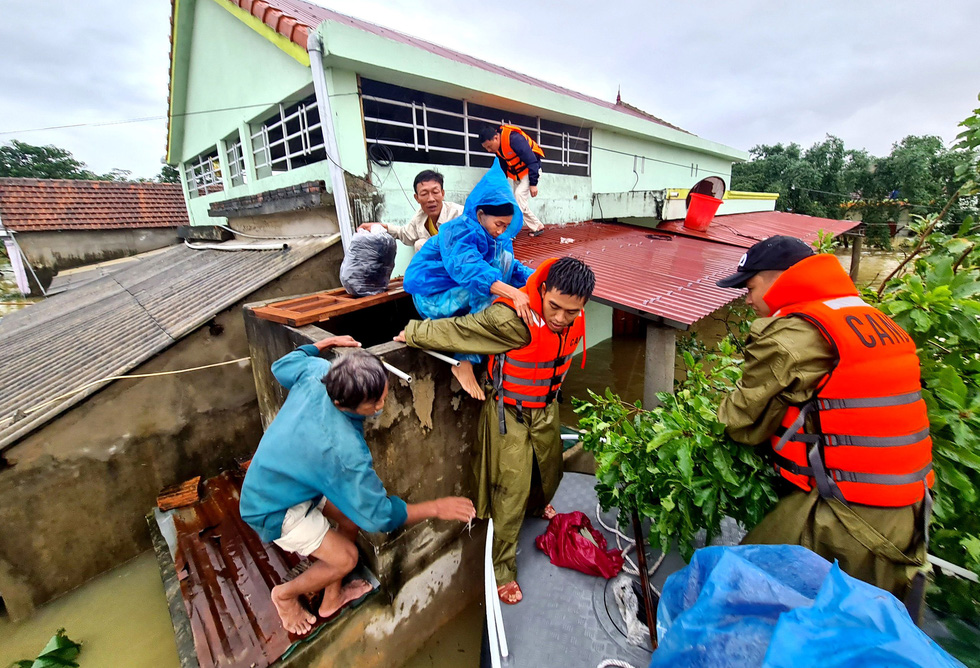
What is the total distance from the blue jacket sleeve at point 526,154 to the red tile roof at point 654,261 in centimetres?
98

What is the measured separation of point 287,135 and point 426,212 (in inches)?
127

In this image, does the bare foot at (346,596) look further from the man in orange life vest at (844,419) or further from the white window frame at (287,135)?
the white window frame at (287,135)

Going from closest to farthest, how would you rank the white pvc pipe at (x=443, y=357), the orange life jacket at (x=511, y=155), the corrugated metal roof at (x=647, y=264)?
1. the white pvc pipe at (x=443, y=357)
2. the corrugated metal roof at (x=647, y=264)
3. the orange life jacket at (x=511, y=155)

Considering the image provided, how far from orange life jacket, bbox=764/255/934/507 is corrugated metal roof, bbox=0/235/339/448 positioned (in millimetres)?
4498

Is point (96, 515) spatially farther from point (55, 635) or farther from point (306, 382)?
point (306, 382)

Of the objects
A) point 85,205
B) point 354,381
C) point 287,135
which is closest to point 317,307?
point 354,381

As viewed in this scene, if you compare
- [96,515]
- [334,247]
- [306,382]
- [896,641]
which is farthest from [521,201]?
[96,515]

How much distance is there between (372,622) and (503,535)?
3.36 feet

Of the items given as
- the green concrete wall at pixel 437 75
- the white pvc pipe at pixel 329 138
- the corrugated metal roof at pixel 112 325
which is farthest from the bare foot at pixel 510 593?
the green concrete wall at pixel 437 75

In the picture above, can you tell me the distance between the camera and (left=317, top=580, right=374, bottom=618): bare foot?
92.8 inches

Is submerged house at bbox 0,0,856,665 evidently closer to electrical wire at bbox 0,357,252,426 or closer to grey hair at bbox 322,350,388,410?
electrical wire at bbox 0,357,252,426

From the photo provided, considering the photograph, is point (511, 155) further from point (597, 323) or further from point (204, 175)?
point (204, 175)

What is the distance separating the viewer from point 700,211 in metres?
8.14

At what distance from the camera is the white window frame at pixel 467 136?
15.5 feet
